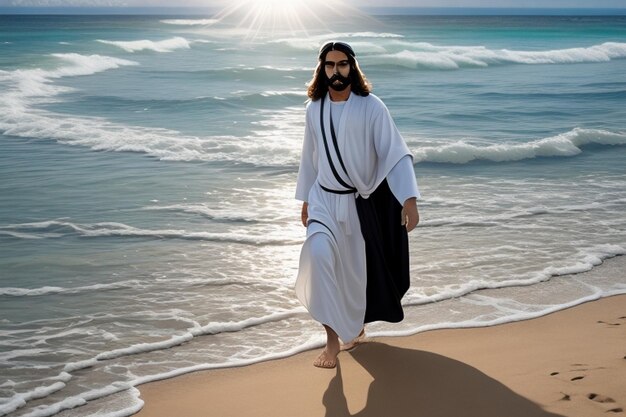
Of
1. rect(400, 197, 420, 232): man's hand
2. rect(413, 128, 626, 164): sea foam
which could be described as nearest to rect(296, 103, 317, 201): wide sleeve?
rect(400, 197, 420, 232): man's hand

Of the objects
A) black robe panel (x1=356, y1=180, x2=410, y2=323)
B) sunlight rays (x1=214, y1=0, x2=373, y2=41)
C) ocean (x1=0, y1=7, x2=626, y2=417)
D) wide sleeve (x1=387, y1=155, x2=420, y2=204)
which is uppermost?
sunlight rays (x1=214, y1=0, x2=373, y2=41)

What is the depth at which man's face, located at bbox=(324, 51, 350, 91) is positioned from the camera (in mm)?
4879

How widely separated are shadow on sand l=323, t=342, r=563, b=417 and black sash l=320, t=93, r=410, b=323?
284 mm

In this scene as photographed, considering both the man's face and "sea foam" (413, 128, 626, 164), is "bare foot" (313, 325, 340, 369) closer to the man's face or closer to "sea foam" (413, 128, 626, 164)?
the man's face

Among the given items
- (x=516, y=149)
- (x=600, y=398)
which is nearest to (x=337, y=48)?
(x=600, y=398)

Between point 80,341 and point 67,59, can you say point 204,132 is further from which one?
point 67,59

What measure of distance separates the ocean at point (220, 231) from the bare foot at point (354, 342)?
0.70 ft

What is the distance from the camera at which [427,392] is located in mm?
4516

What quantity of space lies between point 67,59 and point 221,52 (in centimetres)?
1141

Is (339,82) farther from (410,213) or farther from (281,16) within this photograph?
(281,16)

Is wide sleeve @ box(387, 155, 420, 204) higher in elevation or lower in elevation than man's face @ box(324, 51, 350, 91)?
lower

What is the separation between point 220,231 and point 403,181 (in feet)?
12.7

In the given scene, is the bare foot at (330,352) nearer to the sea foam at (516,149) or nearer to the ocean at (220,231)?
the ocean at (220,231)

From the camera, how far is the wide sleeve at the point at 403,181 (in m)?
4.88
